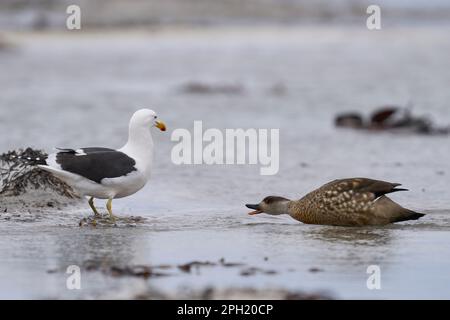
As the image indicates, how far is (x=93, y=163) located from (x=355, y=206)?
6.97 feet

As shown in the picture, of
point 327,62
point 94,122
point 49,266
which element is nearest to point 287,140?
point 94,122

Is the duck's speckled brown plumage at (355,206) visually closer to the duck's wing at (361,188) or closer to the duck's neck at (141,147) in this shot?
the duck's wing at (361,188)

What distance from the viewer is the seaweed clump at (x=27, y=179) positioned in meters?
9.60

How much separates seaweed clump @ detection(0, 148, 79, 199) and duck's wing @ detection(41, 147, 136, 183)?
1.97 ft

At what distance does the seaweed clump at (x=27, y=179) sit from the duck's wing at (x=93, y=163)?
1.97 ft

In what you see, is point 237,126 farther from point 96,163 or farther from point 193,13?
point 193,13

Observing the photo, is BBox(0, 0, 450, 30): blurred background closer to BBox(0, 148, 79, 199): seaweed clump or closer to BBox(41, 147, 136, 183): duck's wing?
BBox(0, 148, 79, 199): seaweed clump

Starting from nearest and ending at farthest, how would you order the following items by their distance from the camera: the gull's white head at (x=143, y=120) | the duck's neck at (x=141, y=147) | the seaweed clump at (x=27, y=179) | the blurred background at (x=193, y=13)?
the duck's neck at (x=141, y=147), the gull's white head at (x=143, y=120), the seaweed clump at (x=27, y=179), the blurred background at (x=193, y=13)

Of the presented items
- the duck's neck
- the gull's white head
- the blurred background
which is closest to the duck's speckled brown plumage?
the duck's neck

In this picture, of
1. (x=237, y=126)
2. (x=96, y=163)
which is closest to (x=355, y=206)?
(x=96, y=163)

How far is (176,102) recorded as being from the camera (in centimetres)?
1831

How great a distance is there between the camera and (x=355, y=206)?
8.63 m

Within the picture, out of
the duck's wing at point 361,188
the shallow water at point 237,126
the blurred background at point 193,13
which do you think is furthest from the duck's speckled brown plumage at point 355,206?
the blurred background at point 193,13
